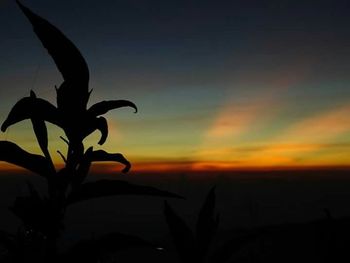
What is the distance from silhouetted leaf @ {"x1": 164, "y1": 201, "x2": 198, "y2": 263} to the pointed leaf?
1.09 meters

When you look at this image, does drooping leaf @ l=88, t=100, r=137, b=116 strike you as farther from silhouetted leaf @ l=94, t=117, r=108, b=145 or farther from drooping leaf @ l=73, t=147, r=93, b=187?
drooping leaf @ l=73, t=147, r=93, b=187

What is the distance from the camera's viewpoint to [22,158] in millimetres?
2145

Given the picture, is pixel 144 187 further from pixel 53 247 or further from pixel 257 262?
pixel 257 262

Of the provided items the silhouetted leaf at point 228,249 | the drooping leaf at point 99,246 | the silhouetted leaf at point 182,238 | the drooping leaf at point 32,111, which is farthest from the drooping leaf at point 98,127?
the silhouetted leaf at point 228,249

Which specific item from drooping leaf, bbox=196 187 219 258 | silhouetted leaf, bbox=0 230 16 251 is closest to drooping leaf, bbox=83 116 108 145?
silhouetted leaf, bbox=0 230 16 251

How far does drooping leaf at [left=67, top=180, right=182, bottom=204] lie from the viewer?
213 centimetres

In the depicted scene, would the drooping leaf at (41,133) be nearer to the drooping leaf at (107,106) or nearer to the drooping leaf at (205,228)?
the drooping leaf at (107,106)

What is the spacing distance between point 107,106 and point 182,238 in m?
1.07

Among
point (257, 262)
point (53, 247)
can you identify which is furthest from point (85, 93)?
point (257, 262)

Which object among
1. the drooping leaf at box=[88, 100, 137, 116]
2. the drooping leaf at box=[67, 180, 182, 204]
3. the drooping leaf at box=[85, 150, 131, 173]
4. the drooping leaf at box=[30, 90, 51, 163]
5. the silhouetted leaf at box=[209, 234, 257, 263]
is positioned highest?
the drooping leaf at box=[88, 100, 137, 116]

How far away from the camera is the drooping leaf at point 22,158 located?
6.96 ft

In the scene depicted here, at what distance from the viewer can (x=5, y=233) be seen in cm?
237

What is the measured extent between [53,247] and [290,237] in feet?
385

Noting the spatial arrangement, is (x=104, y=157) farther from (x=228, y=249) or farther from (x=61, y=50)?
(x=228, y=249)
